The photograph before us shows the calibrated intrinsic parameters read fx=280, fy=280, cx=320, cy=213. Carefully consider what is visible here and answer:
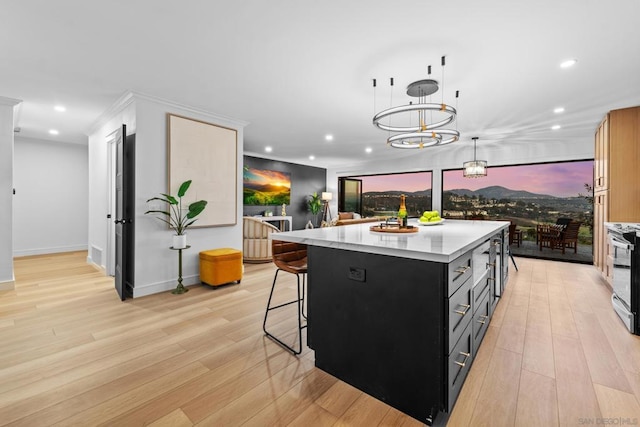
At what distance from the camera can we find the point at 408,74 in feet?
9.49

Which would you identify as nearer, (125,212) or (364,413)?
(364,413)

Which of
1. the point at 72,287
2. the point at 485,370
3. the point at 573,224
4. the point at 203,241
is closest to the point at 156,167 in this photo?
the point at 203,241

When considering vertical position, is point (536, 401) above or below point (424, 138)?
below

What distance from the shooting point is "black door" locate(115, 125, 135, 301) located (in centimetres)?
333

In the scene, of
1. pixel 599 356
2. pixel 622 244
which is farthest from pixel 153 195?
pixel 622 244

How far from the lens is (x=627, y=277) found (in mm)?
2686

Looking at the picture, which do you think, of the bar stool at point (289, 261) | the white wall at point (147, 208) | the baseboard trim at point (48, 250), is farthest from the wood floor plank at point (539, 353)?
the baseboard trim at point (48, 250)

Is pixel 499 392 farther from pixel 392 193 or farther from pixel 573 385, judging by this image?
pixel 392 193

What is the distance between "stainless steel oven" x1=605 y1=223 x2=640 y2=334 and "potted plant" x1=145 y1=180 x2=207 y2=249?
4.57 metres

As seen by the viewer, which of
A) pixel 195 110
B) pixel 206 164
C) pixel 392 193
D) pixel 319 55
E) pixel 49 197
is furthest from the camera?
pixel 392 193

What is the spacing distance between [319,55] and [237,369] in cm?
268

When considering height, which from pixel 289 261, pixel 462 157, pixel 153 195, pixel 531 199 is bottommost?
pixel 289 261

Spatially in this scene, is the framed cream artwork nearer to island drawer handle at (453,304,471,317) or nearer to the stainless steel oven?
island drawer handle at (453,304,471,317)

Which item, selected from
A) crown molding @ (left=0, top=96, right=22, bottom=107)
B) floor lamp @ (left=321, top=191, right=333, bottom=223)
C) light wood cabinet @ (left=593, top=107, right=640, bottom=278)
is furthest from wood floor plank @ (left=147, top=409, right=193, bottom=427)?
floor lamp @ (left=321, top=191, right=333, bottom=223)
